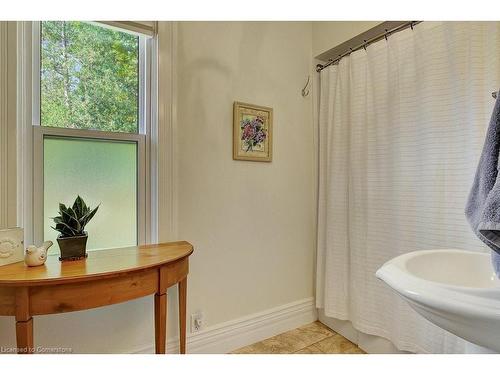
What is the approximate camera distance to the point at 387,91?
1.67 metres

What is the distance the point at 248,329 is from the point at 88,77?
5.97 feet

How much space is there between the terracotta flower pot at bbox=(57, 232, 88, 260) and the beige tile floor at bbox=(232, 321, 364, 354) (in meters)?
1.17

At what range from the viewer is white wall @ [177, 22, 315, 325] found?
1.72 m

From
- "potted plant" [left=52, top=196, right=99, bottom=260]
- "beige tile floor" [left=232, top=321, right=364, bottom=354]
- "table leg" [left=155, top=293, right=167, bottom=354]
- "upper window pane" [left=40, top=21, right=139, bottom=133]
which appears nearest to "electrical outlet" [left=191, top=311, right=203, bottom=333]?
"beige tile floor" [left=232, top=321, right=364, bottom=354]

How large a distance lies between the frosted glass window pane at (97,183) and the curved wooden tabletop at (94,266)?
0.16 m

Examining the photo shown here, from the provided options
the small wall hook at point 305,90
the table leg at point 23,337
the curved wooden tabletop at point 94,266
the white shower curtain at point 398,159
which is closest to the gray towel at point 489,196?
the white shower curtain at point 398,159

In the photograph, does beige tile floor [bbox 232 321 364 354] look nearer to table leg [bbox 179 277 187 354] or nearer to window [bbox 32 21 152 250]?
table leg [bbox 179 277 187 354]

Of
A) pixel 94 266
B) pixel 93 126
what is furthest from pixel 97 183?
pixel 94 266

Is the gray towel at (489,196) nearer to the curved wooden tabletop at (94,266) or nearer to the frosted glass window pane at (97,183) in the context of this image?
the curved wooden tabletop at (94,266)

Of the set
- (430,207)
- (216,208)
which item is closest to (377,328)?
(430,207)

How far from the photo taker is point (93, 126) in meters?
1.50

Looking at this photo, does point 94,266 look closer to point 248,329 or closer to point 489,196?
point 248,329

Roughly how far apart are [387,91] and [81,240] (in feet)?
5.97
